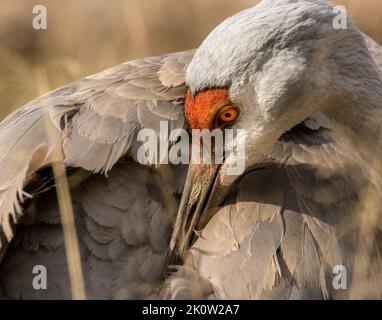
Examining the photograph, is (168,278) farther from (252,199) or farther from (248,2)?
(248,2)

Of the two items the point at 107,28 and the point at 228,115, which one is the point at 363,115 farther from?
the point at 107,28

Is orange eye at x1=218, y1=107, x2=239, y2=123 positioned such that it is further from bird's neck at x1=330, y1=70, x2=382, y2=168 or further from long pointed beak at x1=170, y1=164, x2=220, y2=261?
bird's neck at x1=330, y1=70, x2=382, y2=168

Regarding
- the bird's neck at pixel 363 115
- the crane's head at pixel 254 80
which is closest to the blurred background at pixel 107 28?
the bird's neck at pixel 363 115

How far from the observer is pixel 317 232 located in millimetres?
3283

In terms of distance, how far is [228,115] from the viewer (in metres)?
3.46

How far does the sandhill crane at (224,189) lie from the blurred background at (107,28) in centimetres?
291

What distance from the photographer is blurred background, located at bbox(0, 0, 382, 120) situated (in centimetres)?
665

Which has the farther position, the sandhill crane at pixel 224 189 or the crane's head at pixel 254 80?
the crane's head at pixel 254 80

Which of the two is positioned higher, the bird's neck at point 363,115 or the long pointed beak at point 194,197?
the bird's neck at point 363,115

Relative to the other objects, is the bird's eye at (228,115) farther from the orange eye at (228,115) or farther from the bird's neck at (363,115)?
the bird's neck at (363,115)

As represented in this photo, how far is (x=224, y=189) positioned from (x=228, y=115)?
1.07ft

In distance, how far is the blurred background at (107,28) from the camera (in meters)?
6.65

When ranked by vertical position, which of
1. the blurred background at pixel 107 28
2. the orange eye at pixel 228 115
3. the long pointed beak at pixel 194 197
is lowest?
the long pointed beak at pixel 194 197
